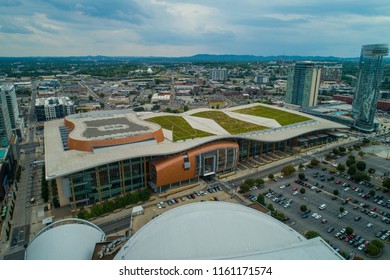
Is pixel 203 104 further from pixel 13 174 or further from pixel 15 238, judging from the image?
pixel 15 238

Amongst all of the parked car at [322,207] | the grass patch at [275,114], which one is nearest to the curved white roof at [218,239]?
the parked car at [322,207]

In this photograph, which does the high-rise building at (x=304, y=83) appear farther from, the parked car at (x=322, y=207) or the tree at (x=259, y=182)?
the parked car at (x=322, y=207)

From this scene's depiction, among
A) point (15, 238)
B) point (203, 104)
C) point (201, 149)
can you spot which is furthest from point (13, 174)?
point (203, 104)

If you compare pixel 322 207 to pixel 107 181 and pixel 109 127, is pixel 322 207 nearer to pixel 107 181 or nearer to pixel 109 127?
pixel 107 181

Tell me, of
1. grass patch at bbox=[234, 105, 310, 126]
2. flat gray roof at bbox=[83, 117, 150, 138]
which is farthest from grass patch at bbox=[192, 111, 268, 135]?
flat gray roof at bbox=[83, 117, 150, 138]

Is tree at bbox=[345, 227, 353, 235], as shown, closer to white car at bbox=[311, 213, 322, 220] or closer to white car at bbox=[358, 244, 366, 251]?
white car at bbox=[358, 244, 366, 251]

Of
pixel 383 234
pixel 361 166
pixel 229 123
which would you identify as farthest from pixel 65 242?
pixel 361 166
